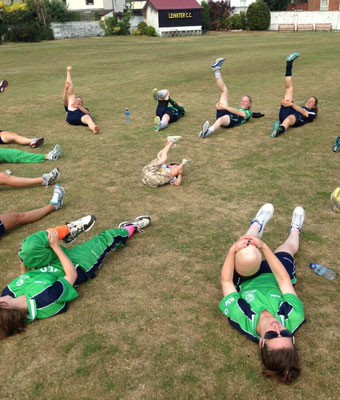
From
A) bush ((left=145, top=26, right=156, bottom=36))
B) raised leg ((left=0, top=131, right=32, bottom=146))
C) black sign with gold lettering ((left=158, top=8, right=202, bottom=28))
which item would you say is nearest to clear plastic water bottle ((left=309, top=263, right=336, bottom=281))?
raised leg ((left=0, top=131, right=32, bottom=146))

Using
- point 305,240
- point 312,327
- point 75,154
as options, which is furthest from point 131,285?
point 75,154

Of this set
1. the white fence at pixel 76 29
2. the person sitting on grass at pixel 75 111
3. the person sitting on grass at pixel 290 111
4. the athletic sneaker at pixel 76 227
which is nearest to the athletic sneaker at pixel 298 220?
the athletic sneaker at pixel 76 227

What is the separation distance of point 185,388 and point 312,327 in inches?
60.5

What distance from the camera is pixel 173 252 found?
518 cm

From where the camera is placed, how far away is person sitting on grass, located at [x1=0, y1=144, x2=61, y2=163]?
8328mm

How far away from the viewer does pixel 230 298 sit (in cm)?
392

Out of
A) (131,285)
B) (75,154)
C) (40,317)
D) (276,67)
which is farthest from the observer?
(276,67)

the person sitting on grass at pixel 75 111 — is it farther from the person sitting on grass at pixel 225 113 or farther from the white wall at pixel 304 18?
the white wall at pixel 304 18

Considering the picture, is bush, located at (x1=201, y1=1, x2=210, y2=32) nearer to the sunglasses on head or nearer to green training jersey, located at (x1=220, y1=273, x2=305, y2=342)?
green training jersey, located at (x1=220, y1=273, x2=305, y2=342)

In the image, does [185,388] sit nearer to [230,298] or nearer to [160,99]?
[230,298]

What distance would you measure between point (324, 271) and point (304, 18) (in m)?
55.9

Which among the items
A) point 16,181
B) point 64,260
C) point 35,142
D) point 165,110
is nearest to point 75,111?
point 35,142

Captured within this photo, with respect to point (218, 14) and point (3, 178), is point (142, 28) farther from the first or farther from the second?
point (3, 178)

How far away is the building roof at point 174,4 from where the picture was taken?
46.6m
